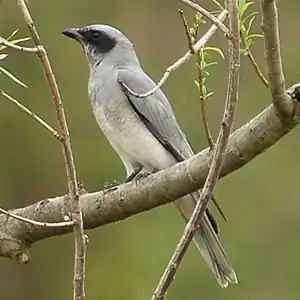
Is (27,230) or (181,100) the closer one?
(27,230)

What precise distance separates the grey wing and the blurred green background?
5.17ft

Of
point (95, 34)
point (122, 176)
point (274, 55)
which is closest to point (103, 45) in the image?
point (95, 34)

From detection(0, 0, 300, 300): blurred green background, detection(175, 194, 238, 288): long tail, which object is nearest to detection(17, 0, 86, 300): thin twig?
detection(175, 194, 238, 288): long tail

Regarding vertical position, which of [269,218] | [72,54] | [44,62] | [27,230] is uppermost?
[44,62]

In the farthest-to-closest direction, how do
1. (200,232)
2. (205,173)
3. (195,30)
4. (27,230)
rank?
(200,232), (27,230), (205,173), (195,30)

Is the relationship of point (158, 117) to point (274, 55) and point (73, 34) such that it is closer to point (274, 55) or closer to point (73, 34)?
point (73, 34)

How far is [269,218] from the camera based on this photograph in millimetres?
4109

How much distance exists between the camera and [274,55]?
45.5 inches

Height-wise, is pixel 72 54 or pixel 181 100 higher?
pixel 72 54

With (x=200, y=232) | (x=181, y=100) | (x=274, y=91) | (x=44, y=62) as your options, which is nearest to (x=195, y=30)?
(x=274, y=91)

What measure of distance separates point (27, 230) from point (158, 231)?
220 cm

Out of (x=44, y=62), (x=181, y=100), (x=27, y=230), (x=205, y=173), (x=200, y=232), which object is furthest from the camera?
(x=181, y=100)

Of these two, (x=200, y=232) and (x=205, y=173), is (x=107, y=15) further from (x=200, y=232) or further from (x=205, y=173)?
(x=205, y=173)

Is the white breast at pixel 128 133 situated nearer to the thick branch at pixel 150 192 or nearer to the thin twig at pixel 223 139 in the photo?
the thick branch at pixel 150 192
